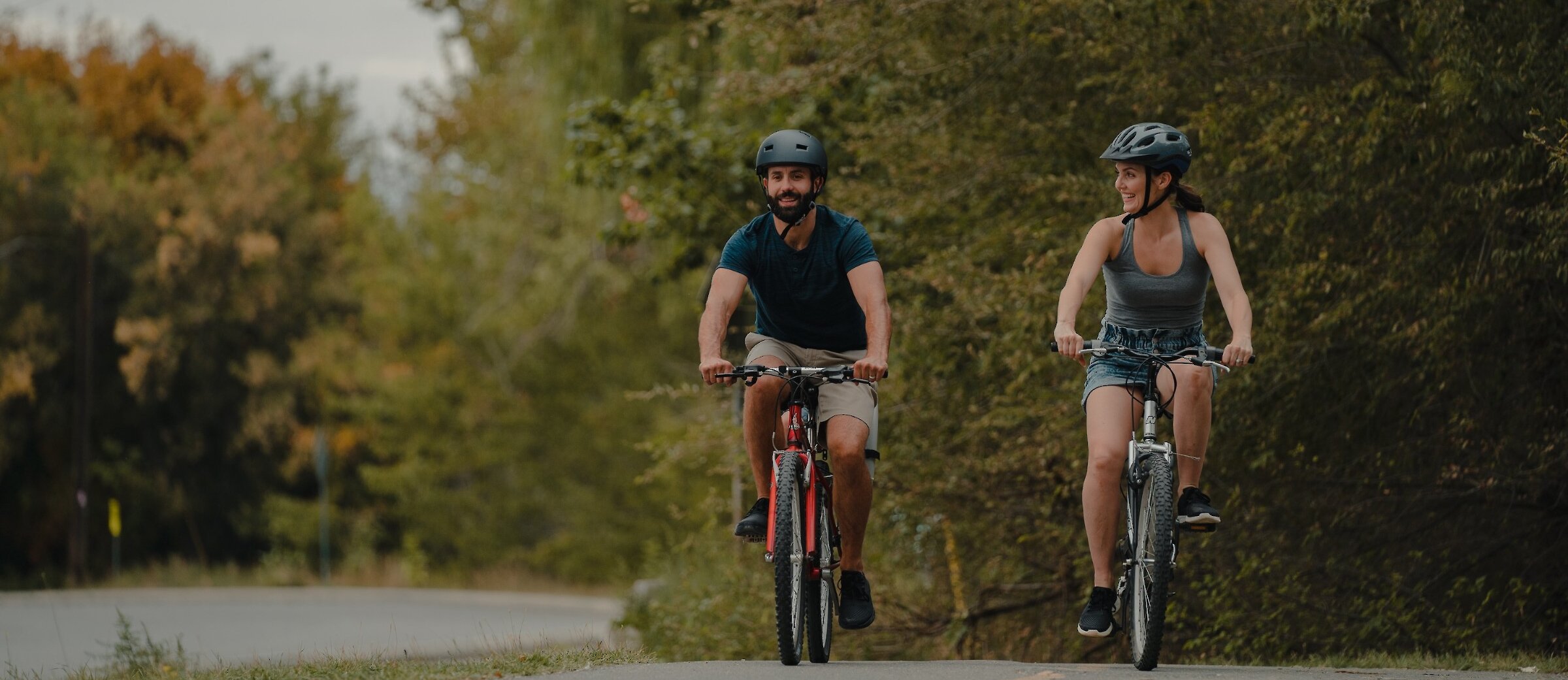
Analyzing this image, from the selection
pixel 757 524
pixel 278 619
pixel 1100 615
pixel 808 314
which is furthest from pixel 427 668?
pixel 278 619

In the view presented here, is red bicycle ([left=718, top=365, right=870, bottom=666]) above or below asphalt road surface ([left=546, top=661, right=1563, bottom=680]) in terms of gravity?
above

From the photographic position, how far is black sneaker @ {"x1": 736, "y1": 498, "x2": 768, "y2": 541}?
21.8 ft

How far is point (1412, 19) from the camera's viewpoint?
26.6 feet

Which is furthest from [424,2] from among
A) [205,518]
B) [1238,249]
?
[1238,249]

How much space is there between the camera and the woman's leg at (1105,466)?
261 inches

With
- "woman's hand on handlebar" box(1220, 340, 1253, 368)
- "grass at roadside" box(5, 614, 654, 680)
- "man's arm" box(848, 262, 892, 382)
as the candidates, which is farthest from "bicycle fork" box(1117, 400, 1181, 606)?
"grass at roadside" box(5, 614, 654, 680)

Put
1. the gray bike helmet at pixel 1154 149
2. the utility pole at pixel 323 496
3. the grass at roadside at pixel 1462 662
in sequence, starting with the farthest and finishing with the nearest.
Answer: the utility pole at pixel 323 496, the grass at roadside at pixel 1462 662, the gray bike helmet at pixel 1154 149

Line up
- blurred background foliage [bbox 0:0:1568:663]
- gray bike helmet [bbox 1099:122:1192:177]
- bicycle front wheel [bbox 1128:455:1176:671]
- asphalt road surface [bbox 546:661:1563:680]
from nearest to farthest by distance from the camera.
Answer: asphalt road surface [bbox 546:661:1563:680] → bicycle front wheel [bbox 1128:455:1176:671] → gray bike helmet [bbox 1099:122:1192:177] → blurred background foliage [bbox 0:0:1568:663]

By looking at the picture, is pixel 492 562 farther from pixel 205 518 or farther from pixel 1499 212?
pixel 1499 212

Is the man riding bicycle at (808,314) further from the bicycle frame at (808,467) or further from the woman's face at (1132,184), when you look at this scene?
the woman's face at (1132,184)

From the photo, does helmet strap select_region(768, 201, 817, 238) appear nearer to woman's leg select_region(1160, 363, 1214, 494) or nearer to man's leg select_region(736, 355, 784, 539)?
man's leg select_region(736, 355, 784, 539)

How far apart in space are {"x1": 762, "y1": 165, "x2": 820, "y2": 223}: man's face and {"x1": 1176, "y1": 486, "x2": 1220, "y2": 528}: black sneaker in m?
1.79

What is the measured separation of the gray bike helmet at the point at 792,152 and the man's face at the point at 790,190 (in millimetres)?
31

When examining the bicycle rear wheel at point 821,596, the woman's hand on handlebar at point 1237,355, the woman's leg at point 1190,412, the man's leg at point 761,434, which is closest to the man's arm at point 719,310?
the man's leg at point 761,434
